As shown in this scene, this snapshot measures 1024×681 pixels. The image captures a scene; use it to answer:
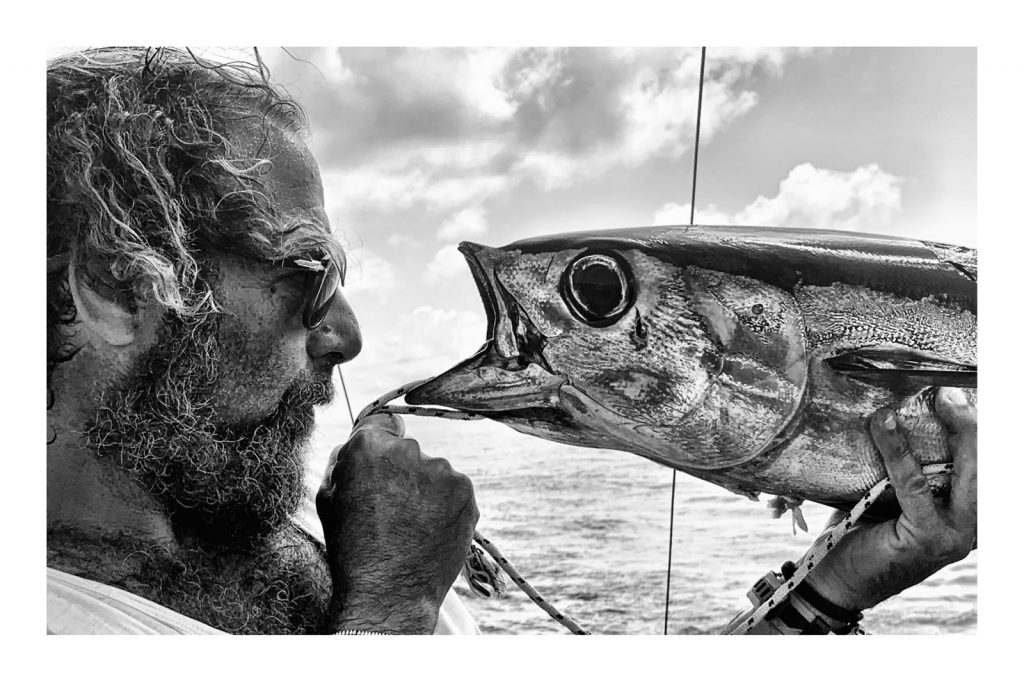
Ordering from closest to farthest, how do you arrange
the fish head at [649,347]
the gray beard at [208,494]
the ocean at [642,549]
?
the fish head at [649,347] < the gray beard at [208,494] < the ocean at [642,549]

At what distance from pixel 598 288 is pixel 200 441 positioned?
2.39 feet

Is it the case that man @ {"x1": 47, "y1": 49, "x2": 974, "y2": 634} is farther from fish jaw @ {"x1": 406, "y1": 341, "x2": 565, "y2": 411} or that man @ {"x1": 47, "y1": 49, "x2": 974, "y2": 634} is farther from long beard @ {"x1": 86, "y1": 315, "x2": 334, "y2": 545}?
fish jaw @ {"x1": 406, "y1": 341, "x2": 565, "y2": 411}

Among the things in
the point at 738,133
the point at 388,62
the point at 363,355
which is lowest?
the point at 363,355

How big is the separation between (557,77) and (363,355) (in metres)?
0.59

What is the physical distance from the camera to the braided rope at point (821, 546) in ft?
5.78

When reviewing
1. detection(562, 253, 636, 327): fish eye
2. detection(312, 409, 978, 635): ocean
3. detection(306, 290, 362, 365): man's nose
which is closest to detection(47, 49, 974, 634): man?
detection(306, 290, 362, 365): man's nose

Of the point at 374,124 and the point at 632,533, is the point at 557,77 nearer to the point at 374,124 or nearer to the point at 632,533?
the point at 374,124

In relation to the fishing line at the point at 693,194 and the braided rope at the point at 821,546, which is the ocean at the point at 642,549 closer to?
the fishing line at the point at 693,194

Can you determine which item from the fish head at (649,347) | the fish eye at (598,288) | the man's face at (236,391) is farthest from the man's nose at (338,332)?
the fish eye at (598,288)

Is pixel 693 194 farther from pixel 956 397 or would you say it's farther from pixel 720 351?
pixel 956 397

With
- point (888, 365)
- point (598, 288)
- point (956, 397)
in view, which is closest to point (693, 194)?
point (598, 288)

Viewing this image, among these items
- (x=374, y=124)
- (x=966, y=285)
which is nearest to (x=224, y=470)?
(x=374, y=124)

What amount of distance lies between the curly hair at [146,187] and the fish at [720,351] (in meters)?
0.39

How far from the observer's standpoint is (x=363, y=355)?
6.21 ft
